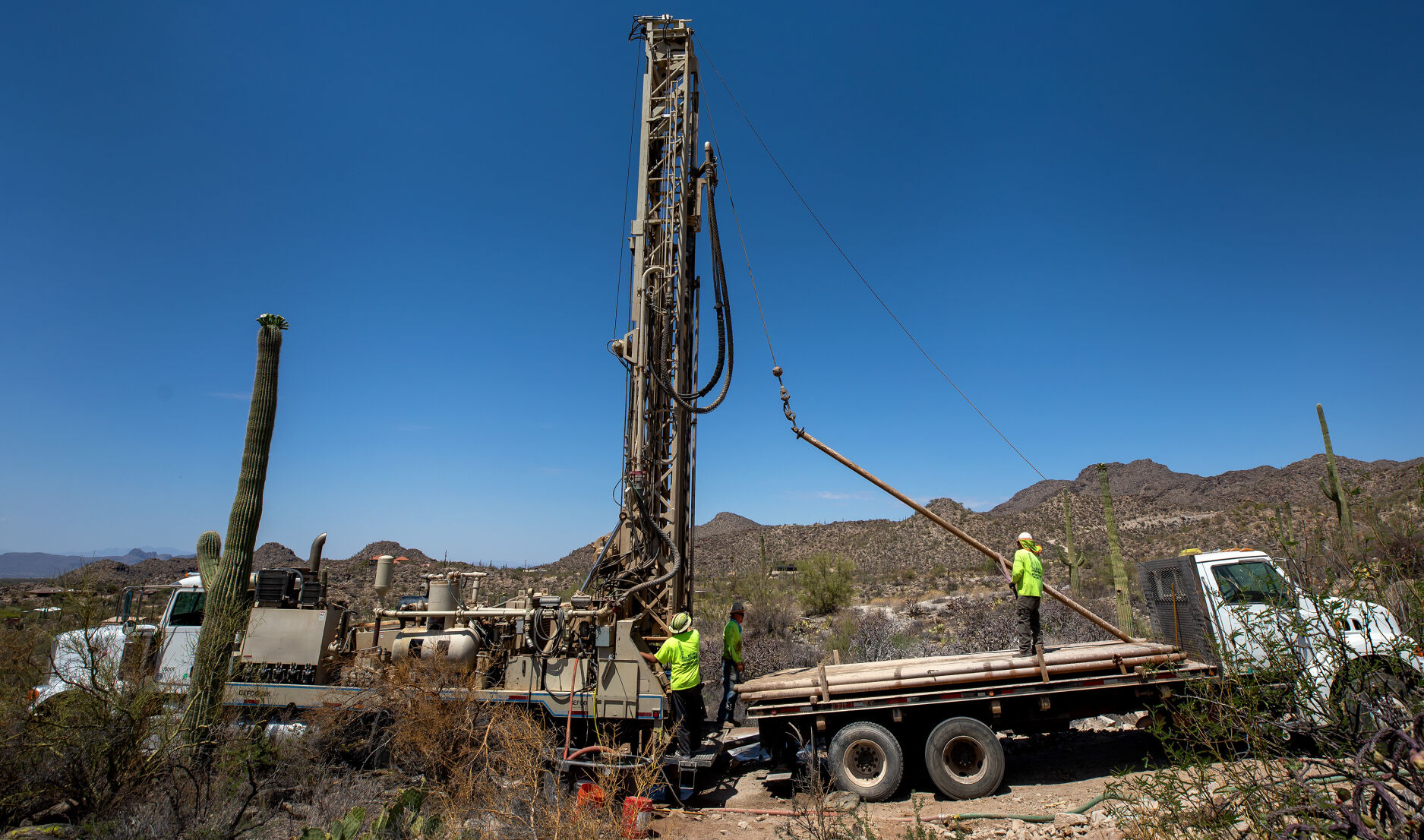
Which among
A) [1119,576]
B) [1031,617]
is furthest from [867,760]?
[1119,576]

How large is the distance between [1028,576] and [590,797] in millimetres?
5394

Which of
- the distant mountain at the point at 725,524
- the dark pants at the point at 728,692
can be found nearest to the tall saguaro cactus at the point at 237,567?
the dark pants at the point at 728,692

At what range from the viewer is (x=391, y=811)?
596 centimetres

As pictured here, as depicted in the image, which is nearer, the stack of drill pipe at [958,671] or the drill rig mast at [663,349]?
the stack of drill pipe at [958,671]

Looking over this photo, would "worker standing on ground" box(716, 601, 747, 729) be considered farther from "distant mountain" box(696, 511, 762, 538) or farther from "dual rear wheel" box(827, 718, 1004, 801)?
"distant mountain" box(696, 511, 762, 538)

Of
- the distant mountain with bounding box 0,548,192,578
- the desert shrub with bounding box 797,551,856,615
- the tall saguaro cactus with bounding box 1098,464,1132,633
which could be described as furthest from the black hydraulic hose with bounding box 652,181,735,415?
the distant mountain with bounding box 0,548,192,578

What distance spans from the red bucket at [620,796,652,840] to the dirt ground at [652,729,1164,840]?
1.39ft

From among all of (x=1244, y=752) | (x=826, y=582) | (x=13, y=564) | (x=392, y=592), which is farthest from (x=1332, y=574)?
(x=13, y=564)

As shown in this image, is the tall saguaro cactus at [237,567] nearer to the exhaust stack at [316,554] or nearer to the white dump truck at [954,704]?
the exhaust stack at [316,554]

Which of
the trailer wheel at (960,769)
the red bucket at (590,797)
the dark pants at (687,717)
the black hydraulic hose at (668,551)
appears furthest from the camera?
the black hydraulic hose at (668,551)

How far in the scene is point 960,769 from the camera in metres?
7.75

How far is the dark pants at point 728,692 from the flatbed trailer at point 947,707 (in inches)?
45.7

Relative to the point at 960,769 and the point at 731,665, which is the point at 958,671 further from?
the point at 731,665

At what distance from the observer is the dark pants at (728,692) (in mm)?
9227
